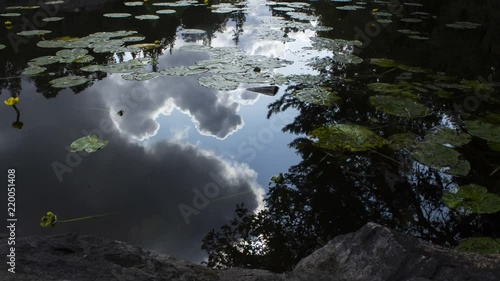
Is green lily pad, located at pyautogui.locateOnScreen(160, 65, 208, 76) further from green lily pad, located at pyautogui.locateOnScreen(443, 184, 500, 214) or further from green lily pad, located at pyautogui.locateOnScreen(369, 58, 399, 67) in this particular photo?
green lily pad, located at pyautogui.locateOnScreen(443, 184, 500, 214)

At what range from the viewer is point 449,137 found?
3064 mm

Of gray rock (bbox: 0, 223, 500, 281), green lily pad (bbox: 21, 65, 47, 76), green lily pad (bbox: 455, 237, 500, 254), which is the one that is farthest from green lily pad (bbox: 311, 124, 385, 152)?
green lily pad (bbox: 21, 65, 47, 76)

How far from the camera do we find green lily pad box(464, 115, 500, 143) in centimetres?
301

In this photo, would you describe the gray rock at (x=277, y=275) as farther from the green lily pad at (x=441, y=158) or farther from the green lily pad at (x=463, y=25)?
the green lily pad at (x=463, y=25)

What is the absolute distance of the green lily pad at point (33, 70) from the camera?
424 cm

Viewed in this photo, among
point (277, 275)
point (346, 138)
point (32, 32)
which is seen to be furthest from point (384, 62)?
point (32, 32)

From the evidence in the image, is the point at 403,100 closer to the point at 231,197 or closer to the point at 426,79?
the point at 426,79

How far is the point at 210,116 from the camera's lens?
3.58 metres

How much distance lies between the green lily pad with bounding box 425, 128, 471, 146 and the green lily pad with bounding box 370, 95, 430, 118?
1.03 ft

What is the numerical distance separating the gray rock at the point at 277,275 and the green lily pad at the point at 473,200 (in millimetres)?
1116

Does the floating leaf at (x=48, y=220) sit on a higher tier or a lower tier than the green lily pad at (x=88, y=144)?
lower

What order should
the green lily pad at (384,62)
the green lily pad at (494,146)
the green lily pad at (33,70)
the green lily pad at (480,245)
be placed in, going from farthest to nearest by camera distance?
1. the green lily pad at (384,62)
2. the green lily pad at (33,70)
3. the green lily pad at (494,146)
4. the green lily pad at (480,245)

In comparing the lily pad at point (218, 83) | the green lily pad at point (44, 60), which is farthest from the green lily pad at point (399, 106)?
the green lily pad at point (44, 60)

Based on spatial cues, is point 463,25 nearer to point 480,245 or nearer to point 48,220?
point 480,245
